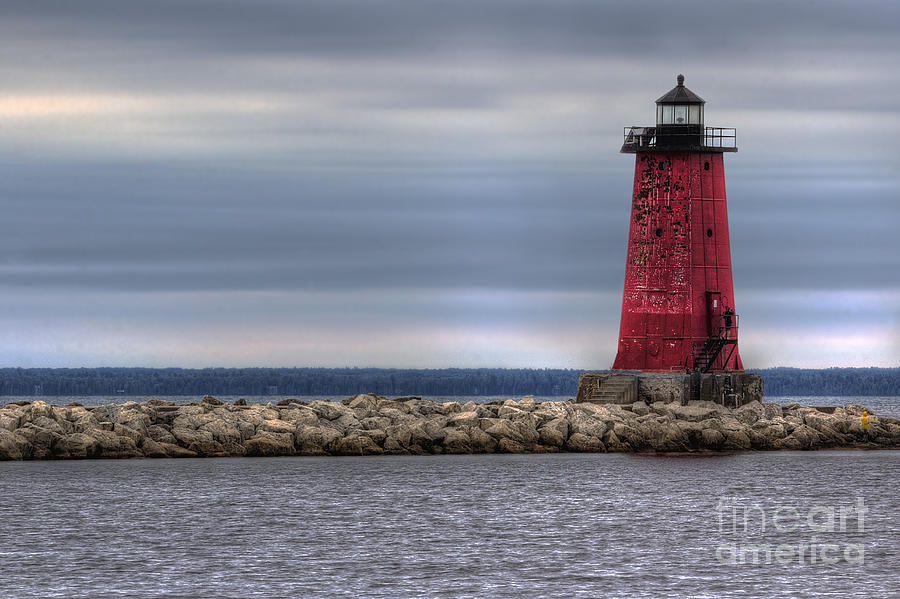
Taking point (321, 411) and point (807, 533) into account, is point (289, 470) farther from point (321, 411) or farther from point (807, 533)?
point (807, 533)

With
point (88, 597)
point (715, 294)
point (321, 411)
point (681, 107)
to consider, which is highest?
point (681, 107)

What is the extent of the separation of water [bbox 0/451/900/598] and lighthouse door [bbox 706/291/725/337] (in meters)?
2.78

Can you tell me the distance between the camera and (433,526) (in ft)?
76.2

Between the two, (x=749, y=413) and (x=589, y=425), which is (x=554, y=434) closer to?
(x=589, y=425)

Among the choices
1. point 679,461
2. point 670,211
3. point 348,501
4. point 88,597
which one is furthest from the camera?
point 670,211

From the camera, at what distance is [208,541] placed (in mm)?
21609

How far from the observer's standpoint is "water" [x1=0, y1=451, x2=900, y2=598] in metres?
18.5

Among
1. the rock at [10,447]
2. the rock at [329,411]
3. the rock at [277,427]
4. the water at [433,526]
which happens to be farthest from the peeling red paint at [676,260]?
the rock at [10,447]

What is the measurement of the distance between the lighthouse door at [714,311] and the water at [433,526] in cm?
278

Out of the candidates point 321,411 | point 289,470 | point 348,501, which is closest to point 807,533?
point 348,501

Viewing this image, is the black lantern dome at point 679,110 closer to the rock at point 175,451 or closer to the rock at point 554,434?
the rock at point 554,434

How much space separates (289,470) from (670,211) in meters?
9.84

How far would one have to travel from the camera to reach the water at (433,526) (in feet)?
60.7

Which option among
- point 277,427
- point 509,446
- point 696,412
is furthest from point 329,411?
point 696,412
